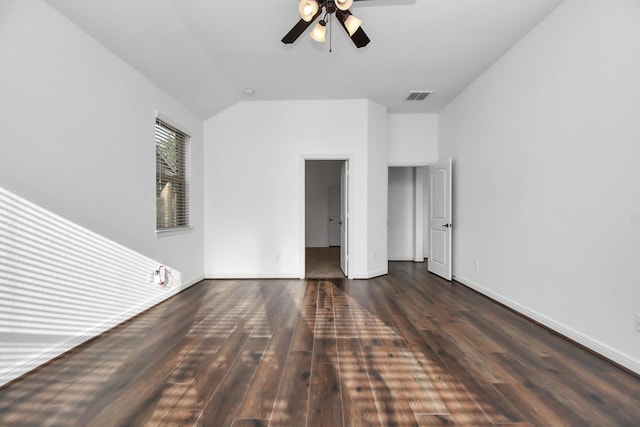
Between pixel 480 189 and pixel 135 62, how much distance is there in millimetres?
4303

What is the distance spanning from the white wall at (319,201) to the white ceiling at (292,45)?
17.8 feet

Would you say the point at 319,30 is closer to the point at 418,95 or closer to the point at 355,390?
the point at 355,390

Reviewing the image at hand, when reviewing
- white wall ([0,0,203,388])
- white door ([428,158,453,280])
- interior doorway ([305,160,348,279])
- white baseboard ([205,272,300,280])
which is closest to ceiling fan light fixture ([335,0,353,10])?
white wall ([0,0,203,388])

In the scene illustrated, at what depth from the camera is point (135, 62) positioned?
2955 millimetres

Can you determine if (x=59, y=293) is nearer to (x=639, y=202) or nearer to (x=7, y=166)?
(x=7, y=166)

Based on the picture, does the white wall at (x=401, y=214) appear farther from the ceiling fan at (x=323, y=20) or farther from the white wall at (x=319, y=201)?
the ceiling fan at (x=323, y=20)

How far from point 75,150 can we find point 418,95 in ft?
14.1

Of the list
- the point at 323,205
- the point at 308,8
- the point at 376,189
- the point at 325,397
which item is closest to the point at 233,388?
the point at 325,397

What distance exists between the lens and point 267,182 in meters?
4.74

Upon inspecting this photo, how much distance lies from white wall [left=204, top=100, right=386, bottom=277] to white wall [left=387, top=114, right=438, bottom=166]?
86 centimetres

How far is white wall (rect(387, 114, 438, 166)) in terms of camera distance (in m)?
5.36

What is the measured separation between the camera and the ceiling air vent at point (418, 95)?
438cm

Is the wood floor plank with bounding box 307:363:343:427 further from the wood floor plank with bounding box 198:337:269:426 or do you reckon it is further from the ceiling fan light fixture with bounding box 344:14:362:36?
the ceiling fan light fixture with bounding box 344:14:362:36

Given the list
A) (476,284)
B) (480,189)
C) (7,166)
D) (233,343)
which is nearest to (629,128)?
(480,189)
